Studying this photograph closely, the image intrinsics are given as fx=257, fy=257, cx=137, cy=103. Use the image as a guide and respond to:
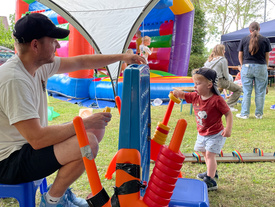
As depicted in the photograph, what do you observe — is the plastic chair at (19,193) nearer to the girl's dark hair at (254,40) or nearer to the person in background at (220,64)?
the person in background at (220,64)

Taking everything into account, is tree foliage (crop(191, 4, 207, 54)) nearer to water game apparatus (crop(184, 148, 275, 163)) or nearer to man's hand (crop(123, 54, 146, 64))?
water game apparatus (crop(184, 148, 275, 163))

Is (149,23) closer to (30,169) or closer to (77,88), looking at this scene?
(77,88)

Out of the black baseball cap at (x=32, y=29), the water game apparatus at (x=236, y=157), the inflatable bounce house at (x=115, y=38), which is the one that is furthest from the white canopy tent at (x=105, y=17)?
the black baseball cap at (x=32, y=29)

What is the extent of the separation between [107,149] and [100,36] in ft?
7.92

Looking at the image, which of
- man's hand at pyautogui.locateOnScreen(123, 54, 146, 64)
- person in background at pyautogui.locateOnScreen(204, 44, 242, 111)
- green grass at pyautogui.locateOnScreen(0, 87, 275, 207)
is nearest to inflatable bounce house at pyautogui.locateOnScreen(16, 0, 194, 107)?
person in background at pyautogui.locateOnScreen(204, 44, 242, 111)

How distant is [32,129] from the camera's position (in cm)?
128

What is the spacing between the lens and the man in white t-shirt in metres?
1.29

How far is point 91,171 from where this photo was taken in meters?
1.05

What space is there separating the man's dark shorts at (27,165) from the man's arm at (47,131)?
65 mm

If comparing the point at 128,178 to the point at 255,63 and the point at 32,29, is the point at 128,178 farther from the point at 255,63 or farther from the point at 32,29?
→ the point at 255,63

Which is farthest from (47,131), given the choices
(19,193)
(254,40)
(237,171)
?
(254,40)

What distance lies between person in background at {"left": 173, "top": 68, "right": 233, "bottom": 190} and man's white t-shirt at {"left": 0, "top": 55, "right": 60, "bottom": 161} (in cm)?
116

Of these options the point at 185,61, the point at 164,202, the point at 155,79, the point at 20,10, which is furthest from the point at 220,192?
the point at 20,10

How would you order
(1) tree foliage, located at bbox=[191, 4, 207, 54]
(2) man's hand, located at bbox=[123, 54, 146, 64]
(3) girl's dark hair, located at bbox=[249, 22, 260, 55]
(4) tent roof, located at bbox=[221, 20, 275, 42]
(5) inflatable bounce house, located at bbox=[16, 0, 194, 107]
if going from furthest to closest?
(1) tree foliage, located at bbox=[191, 4, 207, 54], (4) tent roof, located at bbox=[221, 20, 275, 42], (3) girl's dark hair, located at bbox=[249, 22, 260, 55], (5) inflatable bounce house, located at bbox=[16, 0, 194, 107], (2) man's hand, located at bbox=[123, 54, 146, 64]
